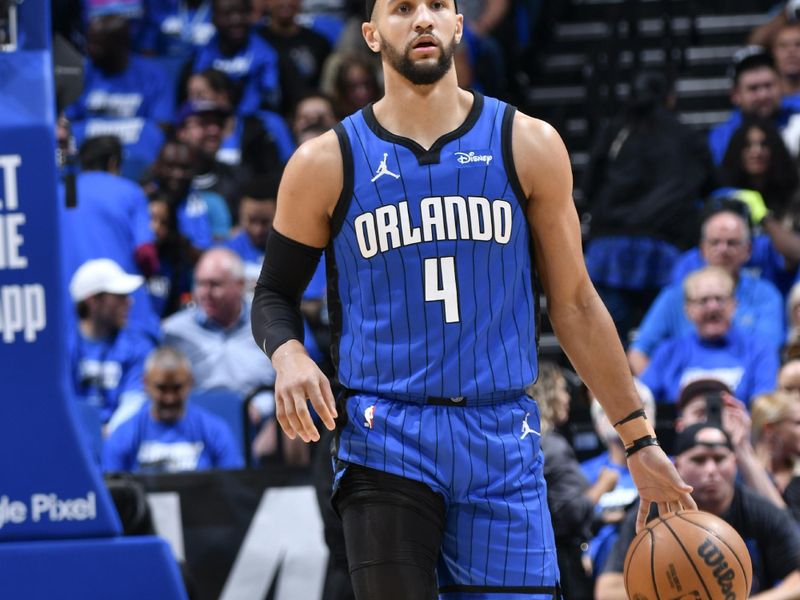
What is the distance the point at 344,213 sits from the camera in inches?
149

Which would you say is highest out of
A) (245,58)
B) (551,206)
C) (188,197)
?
(245,58)

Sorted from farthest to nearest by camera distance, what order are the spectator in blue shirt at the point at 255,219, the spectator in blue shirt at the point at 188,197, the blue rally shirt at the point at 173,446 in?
the spectator in blue shirt at the point at 188,197 → the spectator in blue shirt at the point at 255,219 → the blue rally shirt at the point at 173,446

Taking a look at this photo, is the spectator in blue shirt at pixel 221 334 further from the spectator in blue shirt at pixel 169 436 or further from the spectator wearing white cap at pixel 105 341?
the spectator in blue shirt at pixel 169 436

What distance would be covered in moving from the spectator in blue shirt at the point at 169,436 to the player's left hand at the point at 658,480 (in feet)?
14.7

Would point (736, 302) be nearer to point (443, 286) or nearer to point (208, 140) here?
point (208, 140)

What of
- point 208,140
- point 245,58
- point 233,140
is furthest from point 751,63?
point 245,58

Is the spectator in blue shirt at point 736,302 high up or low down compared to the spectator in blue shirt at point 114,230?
down

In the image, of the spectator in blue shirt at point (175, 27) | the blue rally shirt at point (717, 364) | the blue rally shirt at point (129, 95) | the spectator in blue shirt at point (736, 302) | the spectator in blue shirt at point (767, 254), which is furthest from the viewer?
the spectator in blue shirt at point (175, 27)

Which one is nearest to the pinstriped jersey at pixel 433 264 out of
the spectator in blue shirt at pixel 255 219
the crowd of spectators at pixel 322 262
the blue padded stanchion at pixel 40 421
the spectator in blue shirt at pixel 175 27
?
the blue padded stanchion at pixel 40 421

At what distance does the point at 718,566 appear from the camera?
13.6 ft

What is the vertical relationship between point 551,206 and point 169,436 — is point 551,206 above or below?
above

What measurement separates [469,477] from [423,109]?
88 centimetres

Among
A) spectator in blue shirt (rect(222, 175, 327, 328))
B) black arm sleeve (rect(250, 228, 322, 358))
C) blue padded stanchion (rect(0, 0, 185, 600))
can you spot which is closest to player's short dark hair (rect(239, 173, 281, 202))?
spectator in blue shirt (rect(222, 175, 327, 328))

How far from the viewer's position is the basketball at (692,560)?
4.13 meters
